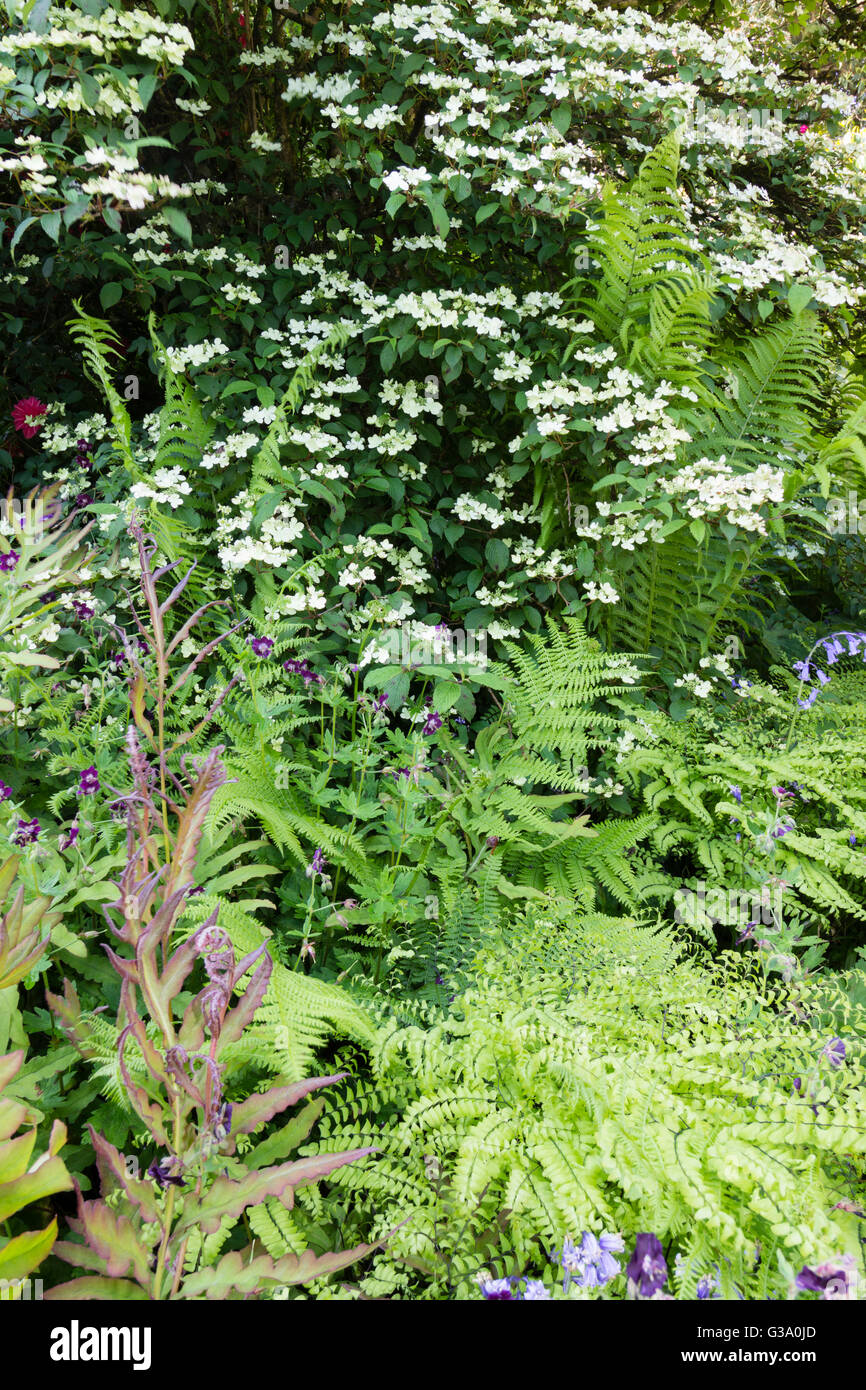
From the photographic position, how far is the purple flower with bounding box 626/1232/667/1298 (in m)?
1.09

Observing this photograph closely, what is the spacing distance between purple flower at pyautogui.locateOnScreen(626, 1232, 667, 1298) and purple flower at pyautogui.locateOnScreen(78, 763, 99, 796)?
1274 millimetres

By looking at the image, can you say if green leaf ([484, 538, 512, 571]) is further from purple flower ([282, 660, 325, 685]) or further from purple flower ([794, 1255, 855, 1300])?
purple flower ([794, 1255, 855, 1300])

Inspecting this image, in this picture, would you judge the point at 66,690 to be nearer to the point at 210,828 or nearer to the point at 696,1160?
the point at 210,828

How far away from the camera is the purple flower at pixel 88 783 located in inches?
69.9

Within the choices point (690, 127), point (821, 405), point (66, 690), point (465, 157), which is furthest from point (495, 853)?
point (821, 405)

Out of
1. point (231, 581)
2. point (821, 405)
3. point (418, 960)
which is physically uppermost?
point (821, 405)

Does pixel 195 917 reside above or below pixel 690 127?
below

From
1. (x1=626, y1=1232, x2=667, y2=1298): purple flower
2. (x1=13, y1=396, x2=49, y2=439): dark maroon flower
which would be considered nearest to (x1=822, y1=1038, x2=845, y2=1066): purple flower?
(x1=626, y1=1232, x2=667, y2=1298): purple flower

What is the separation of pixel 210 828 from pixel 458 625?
1352 millimetres

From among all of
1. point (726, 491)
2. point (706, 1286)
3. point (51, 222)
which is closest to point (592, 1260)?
point (706, 1286)

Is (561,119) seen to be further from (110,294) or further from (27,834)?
(27,834)

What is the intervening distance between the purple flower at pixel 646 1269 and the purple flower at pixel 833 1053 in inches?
18.5

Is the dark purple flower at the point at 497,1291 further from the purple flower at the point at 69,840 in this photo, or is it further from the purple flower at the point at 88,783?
the purple flower at the point at 88,783
